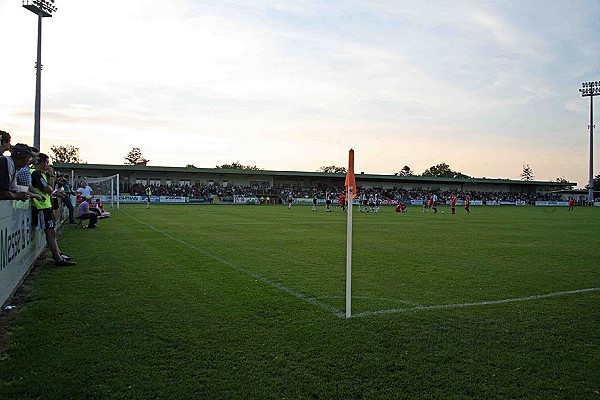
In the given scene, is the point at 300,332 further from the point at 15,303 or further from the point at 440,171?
the point at 440,171

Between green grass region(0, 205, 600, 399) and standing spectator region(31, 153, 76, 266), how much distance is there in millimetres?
362

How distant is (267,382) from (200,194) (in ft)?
208

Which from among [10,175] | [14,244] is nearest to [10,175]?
[10,175]

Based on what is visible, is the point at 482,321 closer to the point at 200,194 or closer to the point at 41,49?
the point at 41,49

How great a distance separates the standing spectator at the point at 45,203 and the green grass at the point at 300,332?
14.3 inches

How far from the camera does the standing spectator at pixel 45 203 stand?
9258 millimetres

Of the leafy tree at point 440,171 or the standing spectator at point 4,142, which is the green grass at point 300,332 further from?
the leafy tree at point 440,171

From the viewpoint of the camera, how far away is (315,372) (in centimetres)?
434

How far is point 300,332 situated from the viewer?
5.46 m

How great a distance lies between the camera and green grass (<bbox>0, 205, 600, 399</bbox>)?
13.3 feet

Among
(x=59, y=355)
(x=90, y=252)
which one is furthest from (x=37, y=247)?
(x=59, y=355)

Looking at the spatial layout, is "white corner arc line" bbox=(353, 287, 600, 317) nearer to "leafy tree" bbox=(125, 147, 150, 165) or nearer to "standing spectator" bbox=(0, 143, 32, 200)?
"standing spectator" bbox=(0, 143, 32, 200)

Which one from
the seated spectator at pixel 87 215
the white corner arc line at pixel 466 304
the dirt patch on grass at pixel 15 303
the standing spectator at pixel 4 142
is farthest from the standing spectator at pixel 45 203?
the seated spectator at pixel 87 215

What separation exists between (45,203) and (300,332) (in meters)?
6.57
